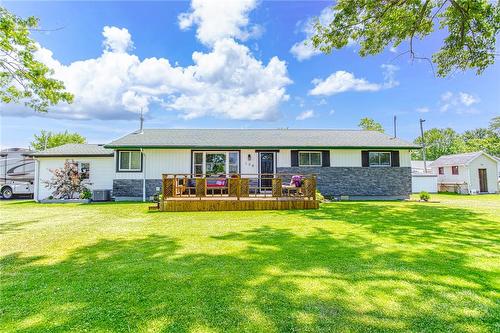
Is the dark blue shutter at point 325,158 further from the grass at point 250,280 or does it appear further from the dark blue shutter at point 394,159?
the grass at point 250,280

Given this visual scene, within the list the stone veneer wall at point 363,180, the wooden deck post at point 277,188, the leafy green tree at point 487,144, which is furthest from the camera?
the leafy green tree at point 487,144

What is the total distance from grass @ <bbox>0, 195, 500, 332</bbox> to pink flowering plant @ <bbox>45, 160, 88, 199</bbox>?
28.2 feet

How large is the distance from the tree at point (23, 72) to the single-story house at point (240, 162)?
14.4 feet

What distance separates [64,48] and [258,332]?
14.8 meters

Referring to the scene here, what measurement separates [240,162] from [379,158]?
8.03 m

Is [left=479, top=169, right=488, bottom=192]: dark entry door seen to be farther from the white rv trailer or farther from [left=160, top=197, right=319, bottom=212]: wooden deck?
the white rv trailer

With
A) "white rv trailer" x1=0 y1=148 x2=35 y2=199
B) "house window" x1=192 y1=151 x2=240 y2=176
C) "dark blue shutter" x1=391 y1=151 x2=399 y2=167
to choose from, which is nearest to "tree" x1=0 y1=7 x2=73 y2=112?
"house window" x1=192 y1=151 x2=240 y2=176

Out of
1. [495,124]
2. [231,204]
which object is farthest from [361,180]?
[495,124]

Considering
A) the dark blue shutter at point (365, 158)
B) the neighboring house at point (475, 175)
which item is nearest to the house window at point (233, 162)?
the dark blue shutter at point (365, 158)

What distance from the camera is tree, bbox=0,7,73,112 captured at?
26.4 ft

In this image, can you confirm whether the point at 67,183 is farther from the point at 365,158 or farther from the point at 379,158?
the point at 379,158

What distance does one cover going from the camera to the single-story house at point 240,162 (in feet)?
45.5

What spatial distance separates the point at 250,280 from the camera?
333cm

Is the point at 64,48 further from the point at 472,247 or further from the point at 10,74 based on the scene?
the point at 472,247
